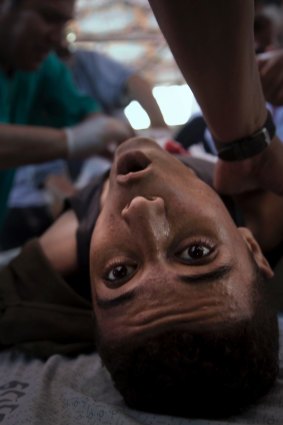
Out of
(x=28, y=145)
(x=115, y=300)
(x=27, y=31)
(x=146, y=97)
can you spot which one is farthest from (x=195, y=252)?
(x=146, y=97)

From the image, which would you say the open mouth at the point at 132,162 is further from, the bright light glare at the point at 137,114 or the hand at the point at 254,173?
the bright light glare at the point at 137,114

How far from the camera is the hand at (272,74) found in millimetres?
981

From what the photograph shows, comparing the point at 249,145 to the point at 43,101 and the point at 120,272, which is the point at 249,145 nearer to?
the point at 120,272

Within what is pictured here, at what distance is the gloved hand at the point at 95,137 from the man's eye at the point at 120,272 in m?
0.75

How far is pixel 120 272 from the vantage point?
0.83 metres

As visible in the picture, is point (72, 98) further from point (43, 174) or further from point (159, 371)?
point (159, 371)

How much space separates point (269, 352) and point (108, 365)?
0.27 metres

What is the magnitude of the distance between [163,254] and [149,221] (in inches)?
2.5

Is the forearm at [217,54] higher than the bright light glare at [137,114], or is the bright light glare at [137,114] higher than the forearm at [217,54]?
the forearm at [217,54]

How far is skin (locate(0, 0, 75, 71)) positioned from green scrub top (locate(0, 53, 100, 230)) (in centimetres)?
6

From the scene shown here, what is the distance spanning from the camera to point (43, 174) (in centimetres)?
210

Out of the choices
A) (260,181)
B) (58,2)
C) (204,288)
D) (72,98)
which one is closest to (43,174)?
(72,98)

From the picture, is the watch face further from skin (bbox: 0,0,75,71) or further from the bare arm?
the bare arm

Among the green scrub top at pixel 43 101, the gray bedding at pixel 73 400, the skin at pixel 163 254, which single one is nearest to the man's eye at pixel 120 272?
the skin at pixel 163 254
